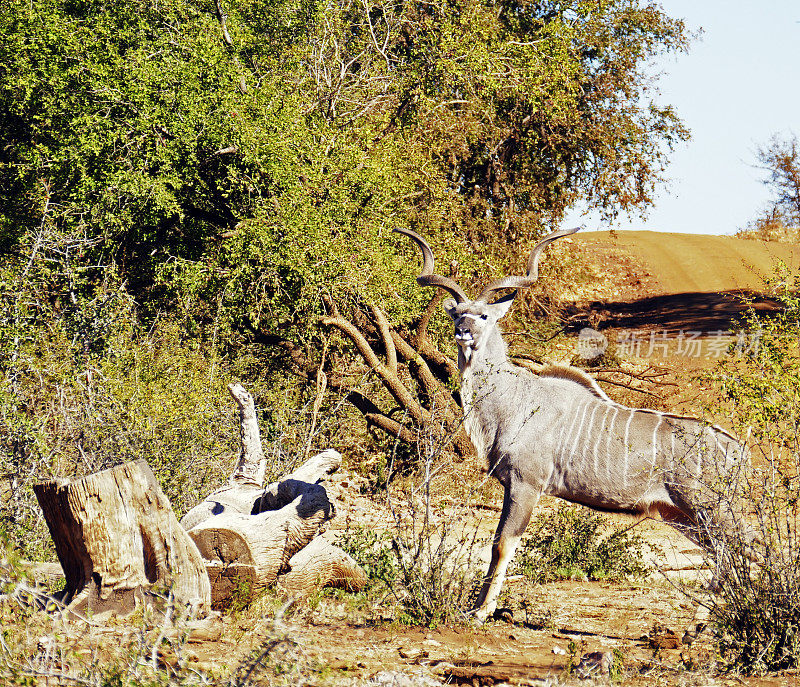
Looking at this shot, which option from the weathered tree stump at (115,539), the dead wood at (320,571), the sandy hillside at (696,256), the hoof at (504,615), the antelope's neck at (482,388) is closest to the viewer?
the weathered tree stump at (115,539)

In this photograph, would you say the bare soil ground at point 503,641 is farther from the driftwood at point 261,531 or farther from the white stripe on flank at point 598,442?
the white stripe on flank at point 598,442

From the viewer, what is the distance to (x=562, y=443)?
19.5 ft

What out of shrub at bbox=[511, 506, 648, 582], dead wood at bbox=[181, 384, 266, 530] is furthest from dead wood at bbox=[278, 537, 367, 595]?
shrub at bbox=[511, 506, 648, 582]

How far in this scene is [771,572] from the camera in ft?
14.8

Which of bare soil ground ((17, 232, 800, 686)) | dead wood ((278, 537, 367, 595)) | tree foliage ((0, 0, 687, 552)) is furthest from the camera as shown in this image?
tree foliage ((0, 0, 687, 552))

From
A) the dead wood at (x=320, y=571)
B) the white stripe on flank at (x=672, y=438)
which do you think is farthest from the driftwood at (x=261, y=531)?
the white stripe on flank at (x=672, y=438)

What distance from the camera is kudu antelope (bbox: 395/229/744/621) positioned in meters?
5.57

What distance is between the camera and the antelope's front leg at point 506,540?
18.4ft

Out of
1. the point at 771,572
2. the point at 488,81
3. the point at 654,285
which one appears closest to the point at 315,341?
the point at 488,81

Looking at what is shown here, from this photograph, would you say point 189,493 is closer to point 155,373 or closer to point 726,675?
point 155,373

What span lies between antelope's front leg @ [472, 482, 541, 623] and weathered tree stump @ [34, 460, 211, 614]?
1.84 m

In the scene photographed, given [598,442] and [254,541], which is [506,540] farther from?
[254,541]

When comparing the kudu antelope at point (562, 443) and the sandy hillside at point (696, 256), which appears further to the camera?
the sandy hillside at point (696, 256)

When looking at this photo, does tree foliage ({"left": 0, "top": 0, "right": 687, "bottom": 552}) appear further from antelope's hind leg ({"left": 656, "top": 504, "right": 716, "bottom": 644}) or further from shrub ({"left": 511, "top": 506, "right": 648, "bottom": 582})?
antelope's hind leg ({"left": 656, "top": 504, "right": 716, "bottom": 644})
